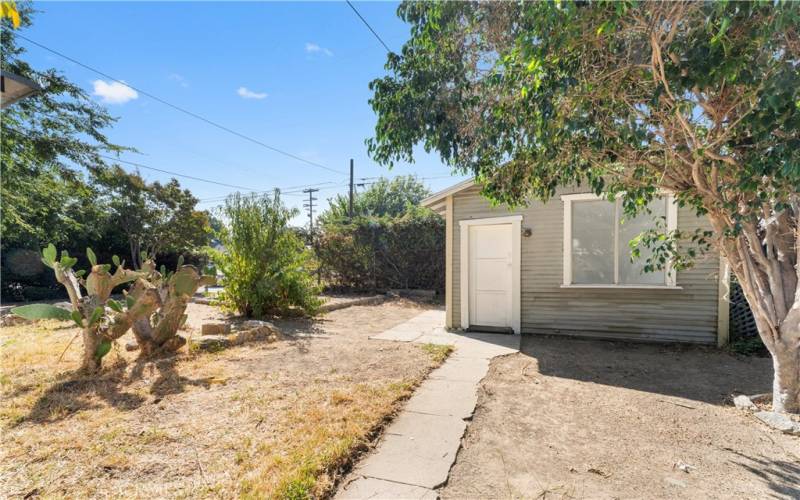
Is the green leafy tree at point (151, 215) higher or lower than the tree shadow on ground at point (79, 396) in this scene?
higher

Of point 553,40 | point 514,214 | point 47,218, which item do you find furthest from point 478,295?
point 47,218

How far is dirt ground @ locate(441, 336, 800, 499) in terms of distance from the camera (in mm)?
2170

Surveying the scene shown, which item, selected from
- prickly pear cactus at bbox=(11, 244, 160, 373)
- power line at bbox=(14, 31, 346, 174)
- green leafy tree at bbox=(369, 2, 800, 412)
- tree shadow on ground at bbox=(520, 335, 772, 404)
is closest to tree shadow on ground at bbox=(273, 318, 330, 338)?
prickly pear cactus at bbox=(11, 244, 160, 373)

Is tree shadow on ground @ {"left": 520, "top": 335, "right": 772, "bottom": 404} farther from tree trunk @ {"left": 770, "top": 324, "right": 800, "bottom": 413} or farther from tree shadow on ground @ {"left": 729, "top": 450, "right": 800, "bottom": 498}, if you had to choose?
tree shadow on ground @ {"left": 729, "top": 450, "right": 800, "bottom": 498}

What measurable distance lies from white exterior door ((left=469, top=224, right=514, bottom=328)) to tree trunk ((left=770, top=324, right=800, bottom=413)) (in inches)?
146

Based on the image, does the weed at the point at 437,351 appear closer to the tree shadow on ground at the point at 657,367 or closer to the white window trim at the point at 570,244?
the tree shadow on ground at the point at 657,367

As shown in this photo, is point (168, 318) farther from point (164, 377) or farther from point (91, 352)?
point (164, 377)

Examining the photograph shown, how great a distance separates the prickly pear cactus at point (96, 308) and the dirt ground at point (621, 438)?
400 cm

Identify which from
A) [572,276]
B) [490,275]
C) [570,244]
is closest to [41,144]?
[490,275]

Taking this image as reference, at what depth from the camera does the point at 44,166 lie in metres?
7.99

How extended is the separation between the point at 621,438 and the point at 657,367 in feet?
8.24

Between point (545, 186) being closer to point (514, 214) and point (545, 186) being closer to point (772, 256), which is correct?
point (772, 256)

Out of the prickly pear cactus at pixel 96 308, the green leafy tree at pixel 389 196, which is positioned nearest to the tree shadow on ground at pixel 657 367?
the prickly pear cactus at pixel 96 308

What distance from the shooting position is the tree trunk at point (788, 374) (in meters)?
3.14
